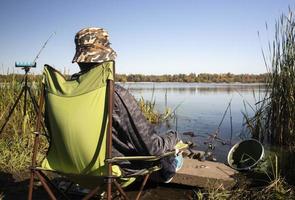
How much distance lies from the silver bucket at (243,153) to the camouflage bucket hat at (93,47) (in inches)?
96.6

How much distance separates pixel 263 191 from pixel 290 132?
2.43m

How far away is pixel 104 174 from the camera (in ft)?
7.29

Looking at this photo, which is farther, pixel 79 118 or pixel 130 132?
pixel 130 132

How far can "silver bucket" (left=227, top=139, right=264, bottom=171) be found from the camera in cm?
427

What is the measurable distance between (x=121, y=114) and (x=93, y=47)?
49 centimetres

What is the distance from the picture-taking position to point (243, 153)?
14.7ft

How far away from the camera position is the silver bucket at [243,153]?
4.27 metres

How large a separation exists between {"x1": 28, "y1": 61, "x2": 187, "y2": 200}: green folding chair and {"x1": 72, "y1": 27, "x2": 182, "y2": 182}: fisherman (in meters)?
0.09

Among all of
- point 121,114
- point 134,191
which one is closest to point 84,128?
point 121,114

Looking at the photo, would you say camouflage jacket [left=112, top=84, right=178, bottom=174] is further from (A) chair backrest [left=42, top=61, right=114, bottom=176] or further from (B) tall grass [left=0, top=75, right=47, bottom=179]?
(B) tall grass [left=0, top=75, right=47, bottom=179]

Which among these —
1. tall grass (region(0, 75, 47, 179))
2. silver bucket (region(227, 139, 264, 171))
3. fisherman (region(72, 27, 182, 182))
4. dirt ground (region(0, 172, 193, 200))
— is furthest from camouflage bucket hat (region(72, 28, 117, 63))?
silver bucket (region(227, 139, 264, 171))

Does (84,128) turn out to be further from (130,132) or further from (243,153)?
(243,153)

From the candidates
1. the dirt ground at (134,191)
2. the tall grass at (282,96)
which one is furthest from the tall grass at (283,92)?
the dirt ground at (134,191)

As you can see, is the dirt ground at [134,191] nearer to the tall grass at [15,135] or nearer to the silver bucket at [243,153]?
the tall grass at [15,135]
